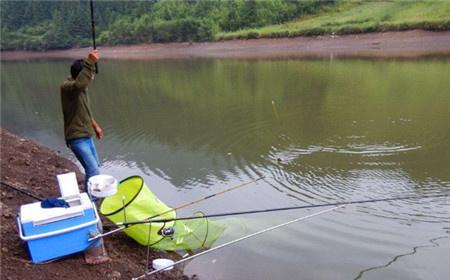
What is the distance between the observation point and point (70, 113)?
5.19 metres

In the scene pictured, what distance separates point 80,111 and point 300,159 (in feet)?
16.4

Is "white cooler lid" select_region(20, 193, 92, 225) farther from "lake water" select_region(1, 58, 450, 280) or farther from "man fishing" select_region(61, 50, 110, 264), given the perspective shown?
"lake water" select_region(1, 58, 450, 280)

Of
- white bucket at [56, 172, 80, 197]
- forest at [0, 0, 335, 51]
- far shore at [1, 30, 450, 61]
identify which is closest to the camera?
white bucket at [56, 172, 80, 197]

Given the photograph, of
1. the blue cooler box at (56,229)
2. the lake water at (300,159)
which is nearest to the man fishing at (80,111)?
the blue cooler box at (56,229)

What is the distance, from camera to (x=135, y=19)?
228 ft

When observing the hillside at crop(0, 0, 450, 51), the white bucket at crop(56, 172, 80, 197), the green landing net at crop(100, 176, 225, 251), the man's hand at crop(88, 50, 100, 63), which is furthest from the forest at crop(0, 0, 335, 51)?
the white bucket at crop(56, 172, 80, 197)

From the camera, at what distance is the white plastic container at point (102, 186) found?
427cm

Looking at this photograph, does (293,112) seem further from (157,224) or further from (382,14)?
(382,14)

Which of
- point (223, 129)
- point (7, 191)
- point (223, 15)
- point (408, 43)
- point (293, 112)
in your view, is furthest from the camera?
point (223, 15)

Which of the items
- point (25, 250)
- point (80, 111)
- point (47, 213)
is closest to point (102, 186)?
point (47, 213)

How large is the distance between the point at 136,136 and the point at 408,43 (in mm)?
30728

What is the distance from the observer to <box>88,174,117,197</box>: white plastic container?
427 cm

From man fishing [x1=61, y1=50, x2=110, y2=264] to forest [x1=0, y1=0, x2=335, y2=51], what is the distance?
4659 centimetres

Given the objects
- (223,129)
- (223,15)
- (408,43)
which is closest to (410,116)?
(223,129)
